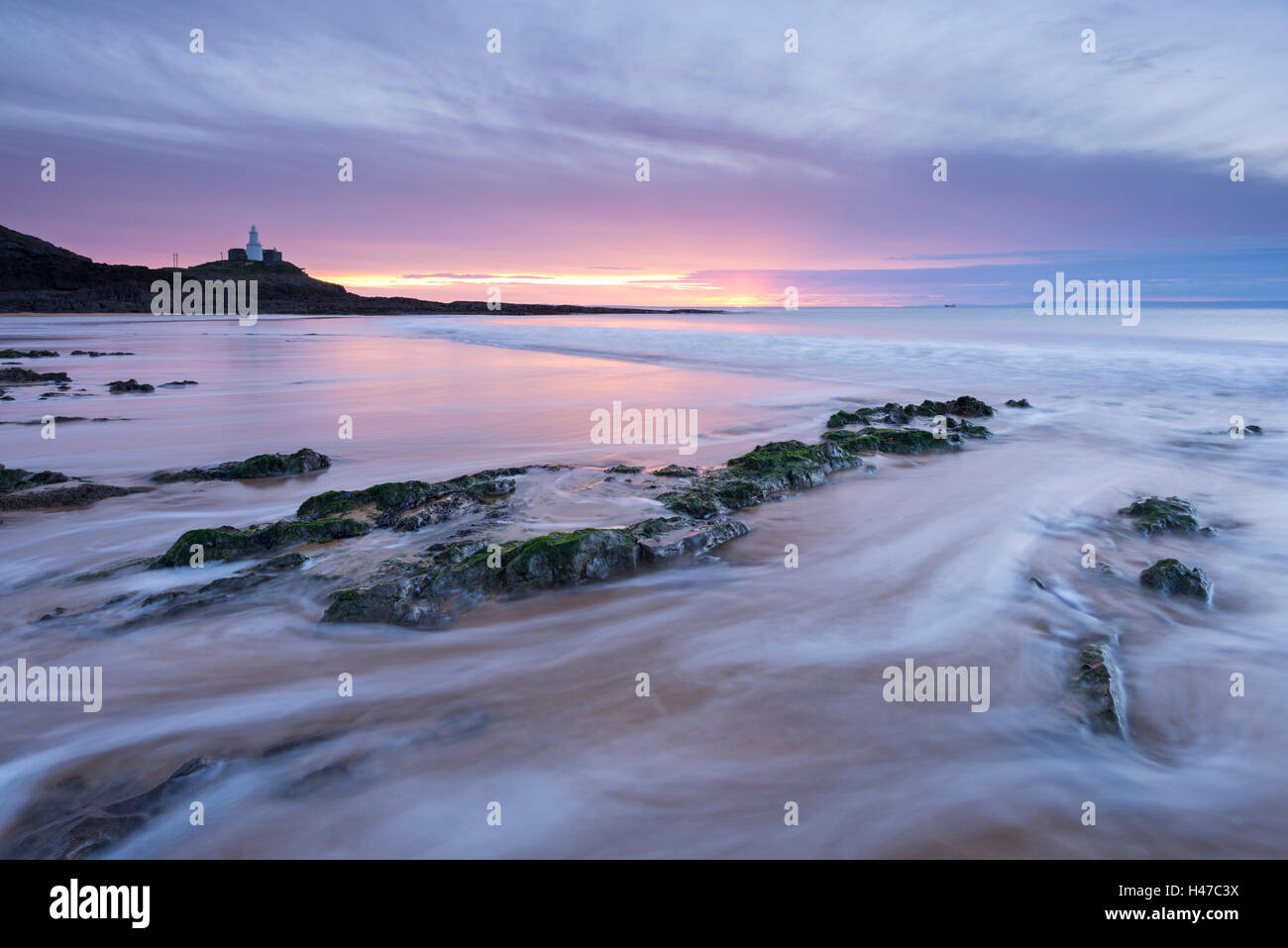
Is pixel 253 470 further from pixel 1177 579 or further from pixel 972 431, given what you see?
pixel 972 431

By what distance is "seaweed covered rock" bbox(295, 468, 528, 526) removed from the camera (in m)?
5.76

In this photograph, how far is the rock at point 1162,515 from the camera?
5.92 meters

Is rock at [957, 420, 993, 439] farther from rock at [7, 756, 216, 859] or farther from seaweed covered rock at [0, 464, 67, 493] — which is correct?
seaweed covered rock at [0, 464, 67, 493]

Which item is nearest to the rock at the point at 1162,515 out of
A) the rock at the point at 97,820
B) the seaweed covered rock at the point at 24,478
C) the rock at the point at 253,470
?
the rock at the point at 97,820

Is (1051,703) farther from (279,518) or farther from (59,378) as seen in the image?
(59,378)

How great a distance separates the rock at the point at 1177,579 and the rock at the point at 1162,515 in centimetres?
126

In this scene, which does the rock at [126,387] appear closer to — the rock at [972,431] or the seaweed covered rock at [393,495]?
the seaweed covered rock at [393,495]

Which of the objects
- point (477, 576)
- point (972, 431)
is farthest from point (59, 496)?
point (972, 431)

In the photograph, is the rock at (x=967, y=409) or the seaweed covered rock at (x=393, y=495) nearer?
the seaweed covered rock at (x=393, y=495)

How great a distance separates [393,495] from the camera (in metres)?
6.05

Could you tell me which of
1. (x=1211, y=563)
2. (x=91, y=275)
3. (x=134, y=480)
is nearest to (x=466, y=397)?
(x=134, y=480)

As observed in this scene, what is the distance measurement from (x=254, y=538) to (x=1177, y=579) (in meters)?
6.72

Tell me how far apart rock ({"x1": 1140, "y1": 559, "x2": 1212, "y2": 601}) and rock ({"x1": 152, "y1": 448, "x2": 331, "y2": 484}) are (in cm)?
804

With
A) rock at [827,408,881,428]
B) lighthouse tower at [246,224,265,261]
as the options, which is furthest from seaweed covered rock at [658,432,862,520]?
lighthouse tower at [246,224,265,261]
